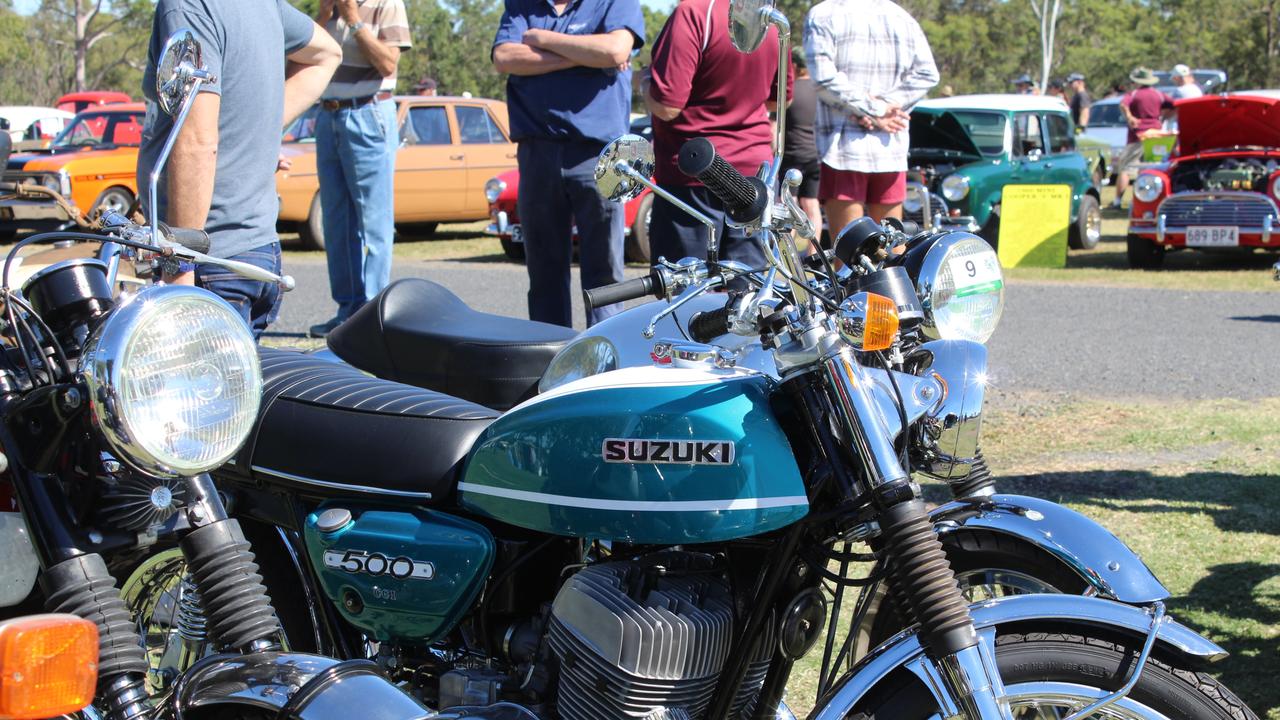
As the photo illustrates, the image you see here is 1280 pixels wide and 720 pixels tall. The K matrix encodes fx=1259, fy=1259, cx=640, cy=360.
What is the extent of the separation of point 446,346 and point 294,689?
1.24m

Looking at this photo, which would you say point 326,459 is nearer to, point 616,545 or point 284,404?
point 284,404

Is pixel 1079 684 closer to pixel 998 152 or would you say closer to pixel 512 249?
pixel 512 249

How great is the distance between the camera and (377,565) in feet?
7.77

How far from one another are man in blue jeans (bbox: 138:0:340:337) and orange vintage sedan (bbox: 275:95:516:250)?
9415mm

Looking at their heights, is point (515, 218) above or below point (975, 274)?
below

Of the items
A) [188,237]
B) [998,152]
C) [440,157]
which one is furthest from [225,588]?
[440,157]

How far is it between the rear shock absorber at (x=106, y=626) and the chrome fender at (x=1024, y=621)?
3.36 feet

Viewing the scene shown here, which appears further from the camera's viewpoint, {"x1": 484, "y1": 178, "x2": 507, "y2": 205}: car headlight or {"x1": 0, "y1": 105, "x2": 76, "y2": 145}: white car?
{"x1": 0, "y1": 105, "x2": 76, "y2": 145}: white car

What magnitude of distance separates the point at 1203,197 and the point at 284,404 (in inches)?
377

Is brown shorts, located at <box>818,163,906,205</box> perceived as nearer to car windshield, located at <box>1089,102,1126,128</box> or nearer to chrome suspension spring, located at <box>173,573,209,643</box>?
chrome suspension spring, located at <box>173,573,209,643</box>

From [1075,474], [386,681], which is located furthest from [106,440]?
[1075,474]

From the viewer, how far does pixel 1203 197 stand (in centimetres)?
1034

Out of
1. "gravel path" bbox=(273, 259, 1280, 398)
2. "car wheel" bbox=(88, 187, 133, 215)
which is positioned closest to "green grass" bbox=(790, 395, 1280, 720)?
"gravel path" bbox=(273, 259, 1280, 398)

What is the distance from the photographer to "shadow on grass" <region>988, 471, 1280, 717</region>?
3.17 metres
